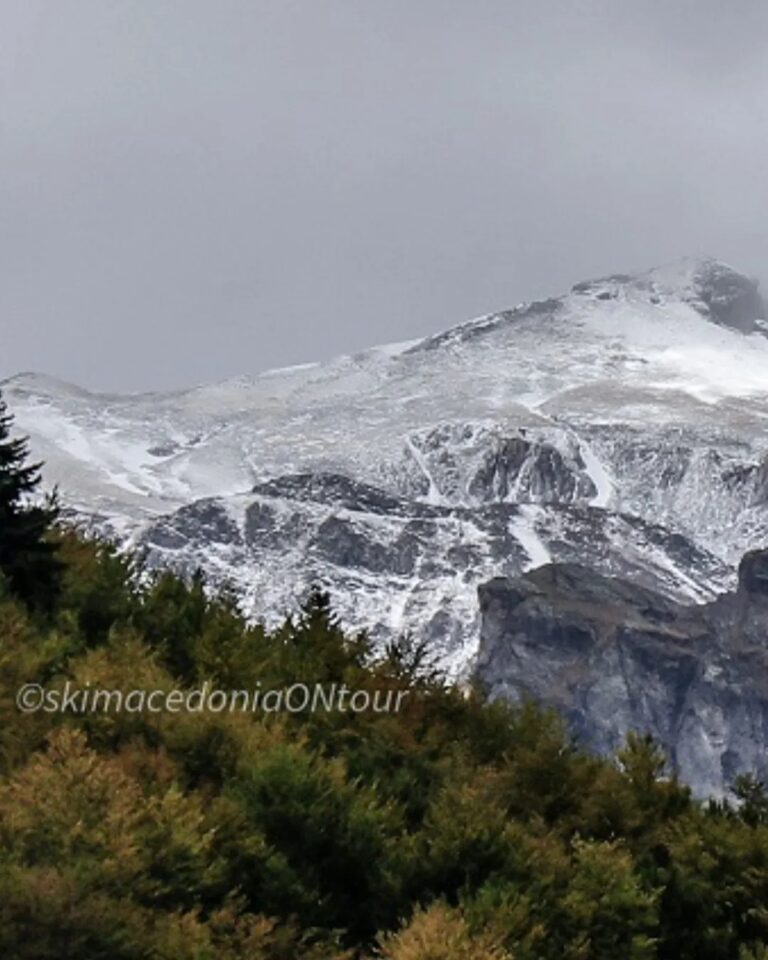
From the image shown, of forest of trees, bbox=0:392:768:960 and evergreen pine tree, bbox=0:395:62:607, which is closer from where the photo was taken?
forest of trees, bbox=0:392:768:960

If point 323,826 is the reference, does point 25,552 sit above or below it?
above

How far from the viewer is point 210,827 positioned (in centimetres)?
2744

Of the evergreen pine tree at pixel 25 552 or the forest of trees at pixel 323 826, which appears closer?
the forest of trees at pixel 323 826

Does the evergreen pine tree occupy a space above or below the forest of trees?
above

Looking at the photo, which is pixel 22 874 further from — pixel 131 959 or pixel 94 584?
pixel 94 584

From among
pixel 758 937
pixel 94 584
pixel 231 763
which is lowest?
pixel 758 937

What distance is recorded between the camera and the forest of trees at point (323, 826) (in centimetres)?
2469

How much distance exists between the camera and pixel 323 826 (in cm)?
2892

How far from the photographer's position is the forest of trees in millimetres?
24688

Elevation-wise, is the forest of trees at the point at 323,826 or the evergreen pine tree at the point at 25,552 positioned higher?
the evergreen pine tree at the point at 25,552

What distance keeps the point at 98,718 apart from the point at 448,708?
11186mm

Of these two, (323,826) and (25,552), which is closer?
(323,826)

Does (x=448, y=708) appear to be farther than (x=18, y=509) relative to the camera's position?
No

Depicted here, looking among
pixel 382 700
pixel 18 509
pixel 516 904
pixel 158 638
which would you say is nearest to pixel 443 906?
pixel 516 904
